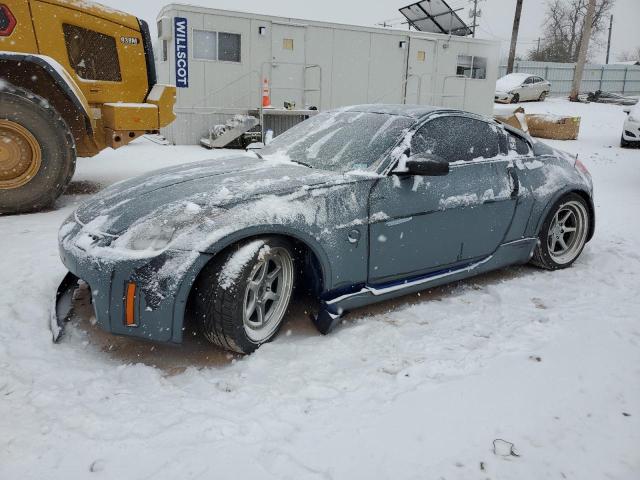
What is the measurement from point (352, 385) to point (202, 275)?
0.97 m

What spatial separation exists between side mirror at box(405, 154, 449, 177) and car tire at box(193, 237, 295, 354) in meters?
0.94

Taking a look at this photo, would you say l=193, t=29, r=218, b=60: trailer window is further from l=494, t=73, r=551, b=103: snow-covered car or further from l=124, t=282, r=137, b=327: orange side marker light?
l=494, t=73, r=551, b=103: snow-covered car

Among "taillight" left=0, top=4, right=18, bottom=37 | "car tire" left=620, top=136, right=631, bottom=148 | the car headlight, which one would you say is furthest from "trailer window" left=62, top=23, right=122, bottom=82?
"car tire" left=620, top=136, right=631, bottom=148

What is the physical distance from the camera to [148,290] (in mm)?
2551

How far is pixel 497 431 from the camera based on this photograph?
7.64 feet

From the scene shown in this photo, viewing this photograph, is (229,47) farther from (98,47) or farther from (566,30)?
(566,30)

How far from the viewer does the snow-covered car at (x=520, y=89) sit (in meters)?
26.4

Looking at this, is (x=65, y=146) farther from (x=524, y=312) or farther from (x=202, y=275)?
(x=524, y=312)

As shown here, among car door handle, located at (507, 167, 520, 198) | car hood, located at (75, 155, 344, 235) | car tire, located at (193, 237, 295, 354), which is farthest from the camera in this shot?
car door handle, located at (507, 167, 520, 198)

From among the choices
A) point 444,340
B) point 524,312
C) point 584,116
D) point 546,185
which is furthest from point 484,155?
point 584,116

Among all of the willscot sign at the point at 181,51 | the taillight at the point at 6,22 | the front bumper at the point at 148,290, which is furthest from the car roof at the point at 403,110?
the willscot sign at the point at 181,51

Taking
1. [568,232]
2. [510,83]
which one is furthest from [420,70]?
[510,83]

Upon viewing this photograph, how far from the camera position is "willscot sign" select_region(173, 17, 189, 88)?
38.5ft

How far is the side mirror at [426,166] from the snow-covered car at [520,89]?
25185mm
